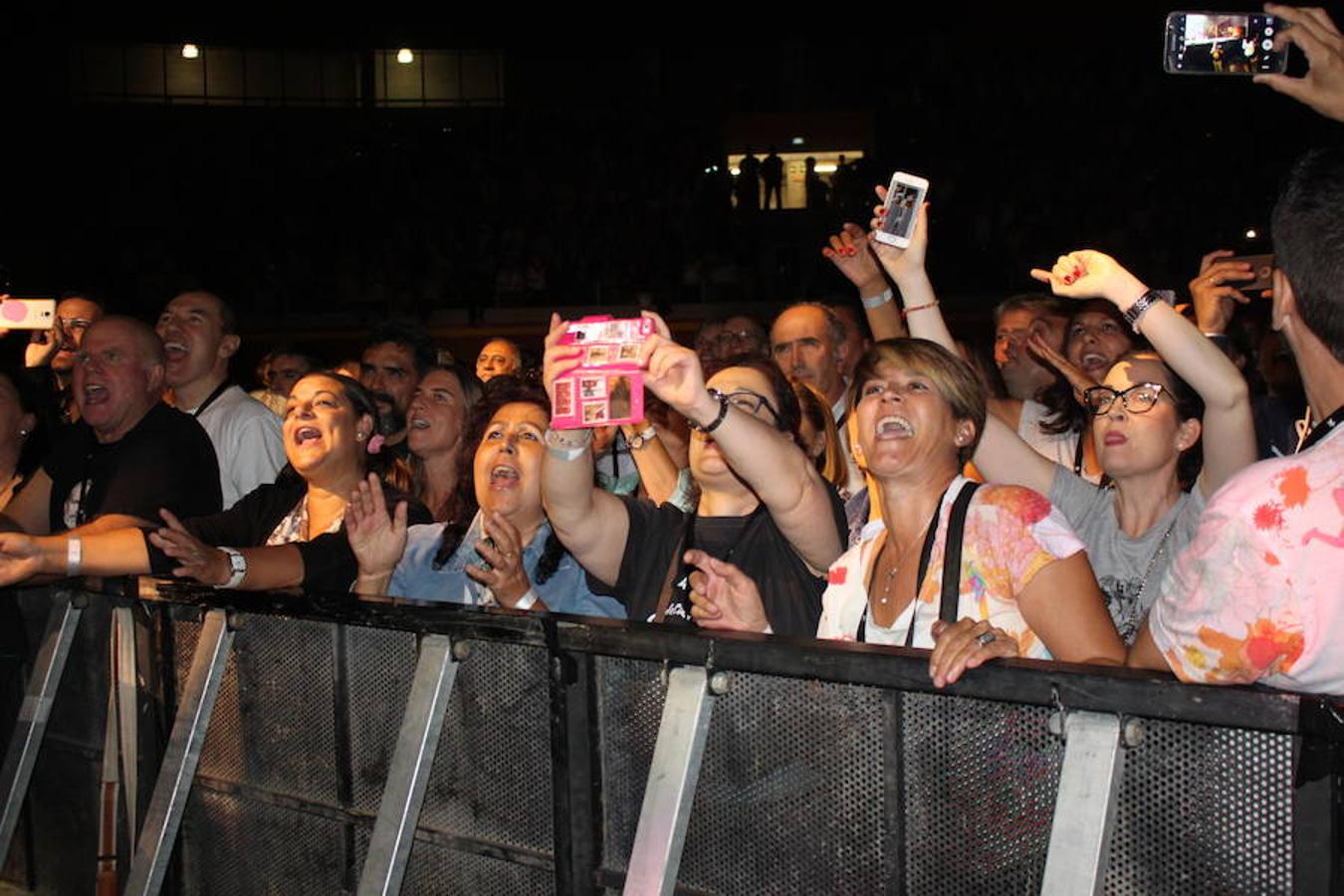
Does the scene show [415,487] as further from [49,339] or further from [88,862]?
[49,339]

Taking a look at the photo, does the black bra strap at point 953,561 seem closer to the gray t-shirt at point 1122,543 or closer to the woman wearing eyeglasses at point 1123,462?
the gray t-shirt at point 1122,543

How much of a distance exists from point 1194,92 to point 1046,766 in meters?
20.3

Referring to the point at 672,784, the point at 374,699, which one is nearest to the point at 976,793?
the point at 672,784

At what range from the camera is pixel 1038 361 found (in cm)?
562

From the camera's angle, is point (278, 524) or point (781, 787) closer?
point (781, 787)

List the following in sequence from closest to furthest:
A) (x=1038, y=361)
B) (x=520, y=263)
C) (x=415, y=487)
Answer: (x=415, y=487) → (x=1038, y=361) → (x=520, y=263)

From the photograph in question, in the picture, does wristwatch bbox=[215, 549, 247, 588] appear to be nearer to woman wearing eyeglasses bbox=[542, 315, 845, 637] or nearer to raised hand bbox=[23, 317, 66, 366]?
woman wearing eyeglasses bbox=[542, 315, 845, 637]

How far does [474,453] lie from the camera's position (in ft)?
13.9

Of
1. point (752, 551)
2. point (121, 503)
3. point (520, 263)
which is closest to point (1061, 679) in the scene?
point (752, 551)

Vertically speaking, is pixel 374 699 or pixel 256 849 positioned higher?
pixel 374 699

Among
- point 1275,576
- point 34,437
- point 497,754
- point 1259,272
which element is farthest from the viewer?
point 34,437

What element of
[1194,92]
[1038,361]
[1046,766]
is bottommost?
[1046,766]

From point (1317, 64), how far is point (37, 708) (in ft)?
→ 11.0

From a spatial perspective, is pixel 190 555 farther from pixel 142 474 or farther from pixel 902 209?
pixel 902 209
